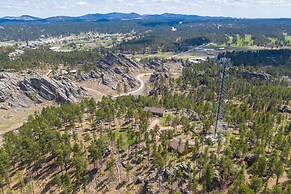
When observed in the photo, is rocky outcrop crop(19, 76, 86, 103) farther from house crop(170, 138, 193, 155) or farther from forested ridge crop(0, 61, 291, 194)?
house crop(170, 138, 193, 155)

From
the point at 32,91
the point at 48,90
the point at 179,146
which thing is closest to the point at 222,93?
the point at 179,146

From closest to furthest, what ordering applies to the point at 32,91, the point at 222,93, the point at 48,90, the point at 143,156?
the point at 143,156, the point at 222,93, the point at 32,91, the point at 48,90

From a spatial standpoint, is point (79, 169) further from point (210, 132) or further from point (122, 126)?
point (210, 132)

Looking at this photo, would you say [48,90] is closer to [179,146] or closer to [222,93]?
[179,146]

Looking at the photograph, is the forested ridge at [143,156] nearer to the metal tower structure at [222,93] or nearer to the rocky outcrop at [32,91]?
the metal tower structure at [222,93]

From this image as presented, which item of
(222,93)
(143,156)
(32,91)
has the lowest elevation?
(143,156)

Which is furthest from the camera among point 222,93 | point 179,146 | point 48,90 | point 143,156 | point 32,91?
point 48,90

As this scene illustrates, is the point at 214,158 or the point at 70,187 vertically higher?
the point at 214,158

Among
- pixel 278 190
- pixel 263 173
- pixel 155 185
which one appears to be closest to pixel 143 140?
pixel 155 185

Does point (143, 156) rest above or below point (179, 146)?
below
